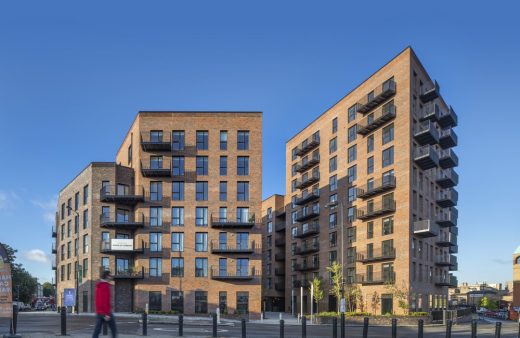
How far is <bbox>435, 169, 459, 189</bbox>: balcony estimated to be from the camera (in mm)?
68938

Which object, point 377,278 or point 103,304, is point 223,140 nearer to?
point 377,278

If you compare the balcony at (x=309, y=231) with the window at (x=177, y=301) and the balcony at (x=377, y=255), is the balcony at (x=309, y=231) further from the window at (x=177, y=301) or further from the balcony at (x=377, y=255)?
the window at (x=177, y=301)

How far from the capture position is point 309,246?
8306cm

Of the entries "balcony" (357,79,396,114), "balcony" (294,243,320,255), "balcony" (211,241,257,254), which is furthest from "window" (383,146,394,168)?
"balcony" (294,243,320,255)

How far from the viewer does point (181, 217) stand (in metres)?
59.5

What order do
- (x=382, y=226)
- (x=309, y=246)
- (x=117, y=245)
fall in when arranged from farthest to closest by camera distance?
(x=309, y=246) < (x=382, y=226) < (x=117, y=245)

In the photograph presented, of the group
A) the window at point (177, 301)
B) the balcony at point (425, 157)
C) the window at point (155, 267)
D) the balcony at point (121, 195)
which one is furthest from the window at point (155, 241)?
the balcony at point (425, 157)

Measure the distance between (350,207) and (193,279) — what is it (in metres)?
23.2

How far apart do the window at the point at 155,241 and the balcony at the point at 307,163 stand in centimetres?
2965

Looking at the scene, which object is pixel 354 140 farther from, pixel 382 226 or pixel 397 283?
pixel 397 283

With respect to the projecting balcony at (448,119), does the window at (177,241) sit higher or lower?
lower

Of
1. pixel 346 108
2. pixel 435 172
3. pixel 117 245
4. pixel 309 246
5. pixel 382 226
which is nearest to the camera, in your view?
pixel 117 245

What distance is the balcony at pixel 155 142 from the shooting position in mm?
58656

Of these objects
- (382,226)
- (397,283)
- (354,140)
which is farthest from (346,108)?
(397,283)
